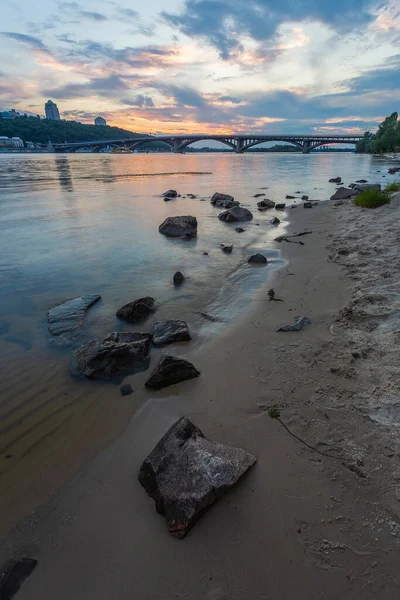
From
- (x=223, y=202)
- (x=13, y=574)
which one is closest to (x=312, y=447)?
(x=13, y=574)

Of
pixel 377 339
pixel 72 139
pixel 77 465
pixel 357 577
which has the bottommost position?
pixel 77 465

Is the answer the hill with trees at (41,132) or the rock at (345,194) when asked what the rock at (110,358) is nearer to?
the rock at (345,194)

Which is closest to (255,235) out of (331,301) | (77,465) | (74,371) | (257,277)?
(257,277)

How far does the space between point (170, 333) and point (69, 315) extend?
8.39 feet

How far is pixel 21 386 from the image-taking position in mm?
4918

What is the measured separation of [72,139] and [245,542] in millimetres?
216056

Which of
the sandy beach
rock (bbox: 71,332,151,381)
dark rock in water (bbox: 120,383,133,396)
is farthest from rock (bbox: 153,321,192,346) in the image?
dark rock in water (bbox: 120,383,133,396)

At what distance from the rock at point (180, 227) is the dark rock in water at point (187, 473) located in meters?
12.3

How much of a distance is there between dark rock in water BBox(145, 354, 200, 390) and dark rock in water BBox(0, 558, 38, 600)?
7.88 feet

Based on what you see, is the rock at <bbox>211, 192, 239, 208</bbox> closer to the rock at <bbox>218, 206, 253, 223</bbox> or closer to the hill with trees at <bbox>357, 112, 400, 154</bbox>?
the rock at <bbox>218, 206, 253, 223</bbox>

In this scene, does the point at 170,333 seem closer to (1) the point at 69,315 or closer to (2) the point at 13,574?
(1) the point at 69,315

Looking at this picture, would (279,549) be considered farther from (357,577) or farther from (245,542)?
(357,577)

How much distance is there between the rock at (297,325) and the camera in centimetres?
596

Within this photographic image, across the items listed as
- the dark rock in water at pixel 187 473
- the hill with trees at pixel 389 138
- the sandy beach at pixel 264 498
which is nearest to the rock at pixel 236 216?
the sandy beach at pixel 264 498
